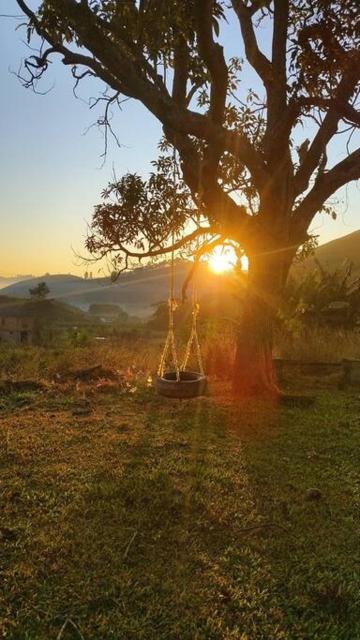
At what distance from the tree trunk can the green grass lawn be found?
196 cm

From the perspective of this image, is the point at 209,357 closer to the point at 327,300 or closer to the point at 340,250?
the point at 327,300

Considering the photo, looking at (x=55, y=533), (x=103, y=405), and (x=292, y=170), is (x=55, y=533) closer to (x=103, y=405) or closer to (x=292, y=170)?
(x=103, y=405)

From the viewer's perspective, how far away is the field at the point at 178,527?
9.37 ft

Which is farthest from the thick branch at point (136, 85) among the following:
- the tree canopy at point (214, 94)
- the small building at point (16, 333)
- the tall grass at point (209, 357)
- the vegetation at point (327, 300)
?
the small building at point (16, 333)

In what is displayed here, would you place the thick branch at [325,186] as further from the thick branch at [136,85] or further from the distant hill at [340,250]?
the distant hill at [340,250]

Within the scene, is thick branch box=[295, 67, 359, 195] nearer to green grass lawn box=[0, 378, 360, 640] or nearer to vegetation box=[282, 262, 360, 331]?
green grass lawn box=[0, 378, 360, 640]

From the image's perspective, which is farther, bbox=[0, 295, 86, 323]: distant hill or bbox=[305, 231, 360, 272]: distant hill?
bbox=[305, 231, 360, 272]: distant hill

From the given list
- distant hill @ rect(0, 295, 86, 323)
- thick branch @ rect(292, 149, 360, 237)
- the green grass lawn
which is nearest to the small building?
thick branch @ rect(292, 149, 360, 237)

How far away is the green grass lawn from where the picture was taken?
285 centimetres

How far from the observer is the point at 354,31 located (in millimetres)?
6699

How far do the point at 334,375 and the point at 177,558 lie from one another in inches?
343

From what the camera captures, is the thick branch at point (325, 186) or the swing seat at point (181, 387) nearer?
the swing seat at point (181, 387)

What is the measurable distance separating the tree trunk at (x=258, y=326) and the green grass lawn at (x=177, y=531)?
1960 mm

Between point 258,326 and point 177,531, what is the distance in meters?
5.51
